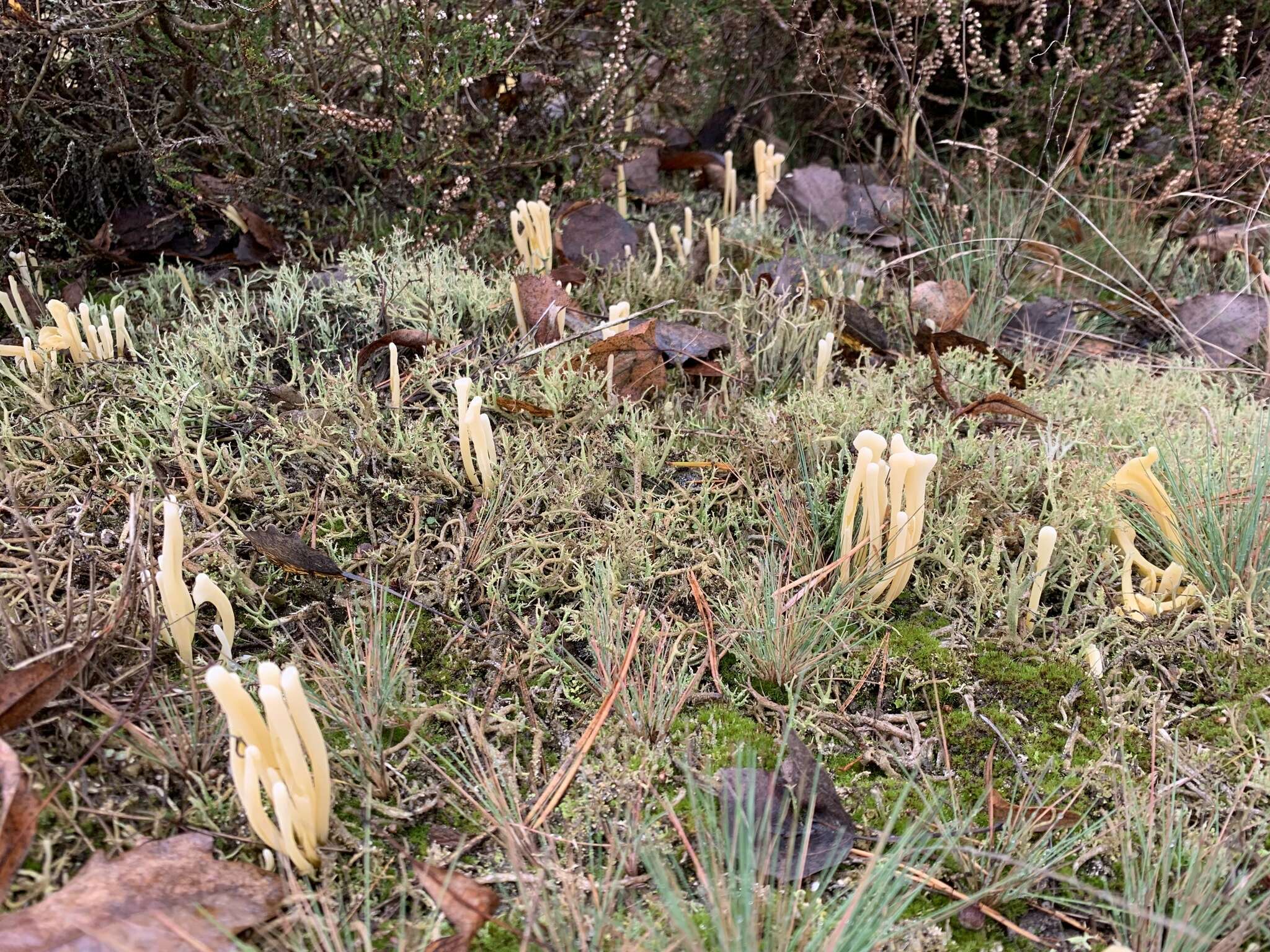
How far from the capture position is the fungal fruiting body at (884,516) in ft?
5.34

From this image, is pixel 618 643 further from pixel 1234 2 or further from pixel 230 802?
pixel 1234 2

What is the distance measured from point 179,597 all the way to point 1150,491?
1724 millimetres

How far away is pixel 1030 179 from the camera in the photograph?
3.73m

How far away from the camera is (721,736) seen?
1.61 m

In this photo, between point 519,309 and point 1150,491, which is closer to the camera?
point 1150,491

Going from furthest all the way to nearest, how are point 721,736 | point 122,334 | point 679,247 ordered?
point 679,247, point 122,334, point 721,736

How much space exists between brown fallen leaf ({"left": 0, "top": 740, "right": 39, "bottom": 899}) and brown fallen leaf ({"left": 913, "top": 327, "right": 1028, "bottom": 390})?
217 centimetres

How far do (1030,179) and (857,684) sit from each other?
9.15 ft

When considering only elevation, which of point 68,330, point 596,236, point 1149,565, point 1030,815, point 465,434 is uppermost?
point 68,330

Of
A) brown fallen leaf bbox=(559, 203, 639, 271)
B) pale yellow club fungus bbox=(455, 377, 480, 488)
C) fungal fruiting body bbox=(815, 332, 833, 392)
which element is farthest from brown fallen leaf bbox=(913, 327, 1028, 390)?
pale yellow club fungus bbox=(455, 377, 480, 488)

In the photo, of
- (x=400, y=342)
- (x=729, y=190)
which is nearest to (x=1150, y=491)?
(x=400, y=342)

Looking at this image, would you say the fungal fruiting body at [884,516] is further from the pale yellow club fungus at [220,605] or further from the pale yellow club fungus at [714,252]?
the pale yellow club fungus at [714,252]

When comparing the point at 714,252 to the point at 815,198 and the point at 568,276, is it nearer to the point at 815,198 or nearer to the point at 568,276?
the point at 568,276

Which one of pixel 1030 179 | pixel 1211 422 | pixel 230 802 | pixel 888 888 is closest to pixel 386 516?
pixel 230 802
